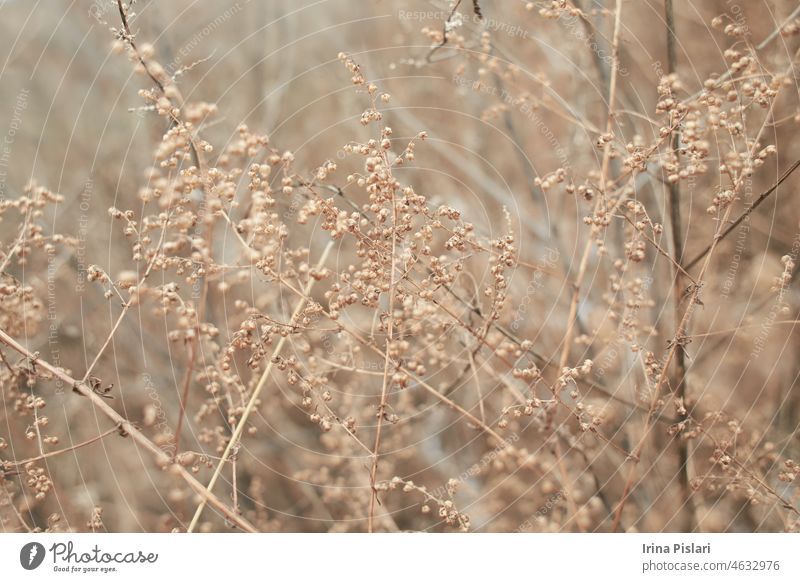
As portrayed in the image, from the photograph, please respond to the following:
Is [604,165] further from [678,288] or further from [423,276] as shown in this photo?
[423,276]

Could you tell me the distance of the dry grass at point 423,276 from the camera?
4.35ft

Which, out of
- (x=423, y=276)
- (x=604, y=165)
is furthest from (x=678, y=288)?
(x=423, y=276)

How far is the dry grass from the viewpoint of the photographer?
1.33m

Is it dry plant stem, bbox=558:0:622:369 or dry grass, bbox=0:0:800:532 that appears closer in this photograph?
dry plant stem, bbox=558:0:622:369

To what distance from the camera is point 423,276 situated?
137cm

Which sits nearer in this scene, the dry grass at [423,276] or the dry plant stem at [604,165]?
the dry plant stem at [604,165]

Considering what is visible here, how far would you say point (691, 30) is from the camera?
4.80 ft

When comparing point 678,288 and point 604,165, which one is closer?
point 604,165

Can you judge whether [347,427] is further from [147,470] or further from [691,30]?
[691,30]

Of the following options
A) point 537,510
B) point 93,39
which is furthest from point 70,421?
point 537,510

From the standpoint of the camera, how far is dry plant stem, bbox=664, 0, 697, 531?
1.24 metres

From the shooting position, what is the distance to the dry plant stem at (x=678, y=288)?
4.08ft

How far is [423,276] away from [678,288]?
53 cm
